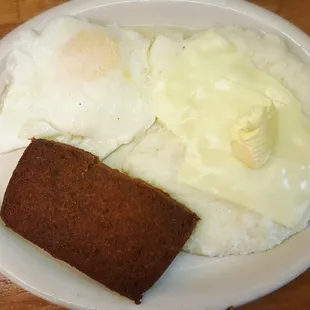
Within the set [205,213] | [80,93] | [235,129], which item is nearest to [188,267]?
[205,213]

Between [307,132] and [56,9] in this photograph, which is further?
[56,9]

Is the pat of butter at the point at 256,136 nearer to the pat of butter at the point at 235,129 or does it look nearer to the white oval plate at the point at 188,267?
the pat of butter at the point at 235,129

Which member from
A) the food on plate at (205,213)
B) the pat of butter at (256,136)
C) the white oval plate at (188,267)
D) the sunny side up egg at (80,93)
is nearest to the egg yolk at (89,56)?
the sunny side up egg at (80,93)

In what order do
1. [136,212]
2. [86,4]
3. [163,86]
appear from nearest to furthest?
[136,212]
[163,86]
[86,4]

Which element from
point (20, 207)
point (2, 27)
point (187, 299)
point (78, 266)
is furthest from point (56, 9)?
point (187, 299)

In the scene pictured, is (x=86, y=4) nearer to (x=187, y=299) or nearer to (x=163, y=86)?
(x=163, y=86)
